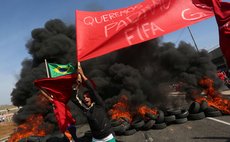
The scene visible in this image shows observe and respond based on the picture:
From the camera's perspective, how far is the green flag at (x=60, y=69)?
780 cm

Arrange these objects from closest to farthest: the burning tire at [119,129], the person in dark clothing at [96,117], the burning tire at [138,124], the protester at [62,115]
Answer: the person in dark clothing at [96,117] → the protester at [62,115] → the burning tire at [119,129] → the burning tire at [138,124]

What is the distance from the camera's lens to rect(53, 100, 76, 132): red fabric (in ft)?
25.9

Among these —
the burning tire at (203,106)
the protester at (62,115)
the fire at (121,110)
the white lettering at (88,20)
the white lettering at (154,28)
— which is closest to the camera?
the white lettering at (154,28)

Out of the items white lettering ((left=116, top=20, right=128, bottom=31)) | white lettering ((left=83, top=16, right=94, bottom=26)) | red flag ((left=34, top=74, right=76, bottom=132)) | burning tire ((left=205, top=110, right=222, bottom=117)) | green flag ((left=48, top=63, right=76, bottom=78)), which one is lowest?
burning tire ((left=205, top=110, right=222, bottom=117))

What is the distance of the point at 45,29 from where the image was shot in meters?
24.1

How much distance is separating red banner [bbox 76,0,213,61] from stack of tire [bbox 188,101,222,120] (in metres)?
6.57

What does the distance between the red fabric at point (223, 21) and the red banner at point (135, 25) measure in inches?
6.6

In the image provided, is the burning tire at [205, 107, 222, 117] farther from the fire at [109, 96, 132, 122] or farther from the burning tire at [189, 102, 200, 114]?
the fire at [109, 96, 132, 122]

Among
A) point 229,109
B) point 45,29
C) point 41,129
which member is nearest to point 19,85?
point 45,29

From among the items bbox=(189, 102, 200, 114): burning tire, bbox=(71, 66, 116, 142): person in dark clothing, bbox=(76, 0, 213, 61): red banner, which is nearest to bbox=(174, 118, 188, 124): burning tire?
bbox=(189, 102, 200, 114): burning tire

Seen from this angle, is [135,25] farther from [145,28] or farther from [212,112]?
[212,112]

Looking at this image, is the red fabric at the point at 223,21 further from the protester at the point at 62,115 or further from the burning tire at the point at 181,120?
the burning tire at the point at 181,120

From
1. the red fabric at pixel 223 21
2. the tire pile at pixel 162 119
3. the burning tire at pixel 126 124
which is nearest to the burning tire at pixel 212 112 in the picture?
the tire pile at pixel 162 119

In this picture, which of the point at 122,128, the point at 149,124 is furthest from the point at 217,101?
the point at 122,128
